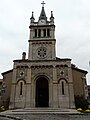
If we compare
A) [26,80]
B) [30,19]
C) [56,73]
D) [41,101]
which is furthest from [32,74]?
[30,19]

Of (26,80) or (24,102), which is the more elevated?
(26,80)

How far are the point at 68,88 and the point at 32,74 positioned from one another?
7.86 meters

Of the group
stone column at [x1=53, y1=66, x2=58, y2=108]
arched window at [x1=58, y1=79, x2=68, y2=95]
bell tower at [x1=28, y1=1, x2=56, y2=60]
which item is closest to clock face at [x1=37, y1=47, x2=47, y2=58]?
bell tower at [x1=28, y1=1, x2=56, y2=60]

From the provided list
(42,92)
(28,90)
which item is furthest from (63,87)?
(42,92)

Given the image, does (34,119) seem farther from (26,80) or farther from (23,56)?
(23,56)

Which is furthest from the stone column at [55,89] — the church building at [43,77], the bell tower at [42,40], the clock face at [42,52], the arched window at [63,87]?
the clock face at [42,52]

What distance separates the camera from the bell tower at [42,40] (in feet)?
127

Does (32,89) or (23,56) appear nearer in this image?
(32,89)

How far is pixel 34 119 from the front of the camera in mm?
16969

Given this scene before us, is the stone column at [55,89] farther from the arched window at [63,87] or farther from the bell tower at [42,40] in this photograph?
the bell tower at [42,40]

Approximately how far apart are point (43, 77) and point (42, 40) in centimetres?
941

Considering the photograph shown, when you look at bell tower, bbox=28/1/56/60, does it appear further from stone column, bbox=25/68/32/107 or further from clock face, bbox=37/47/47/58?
stone column, bbox=25/68/32/107

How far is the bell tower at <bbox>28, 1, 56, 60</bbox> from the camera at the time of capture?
38562 mm

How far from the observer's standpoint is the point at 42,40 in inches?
1571
